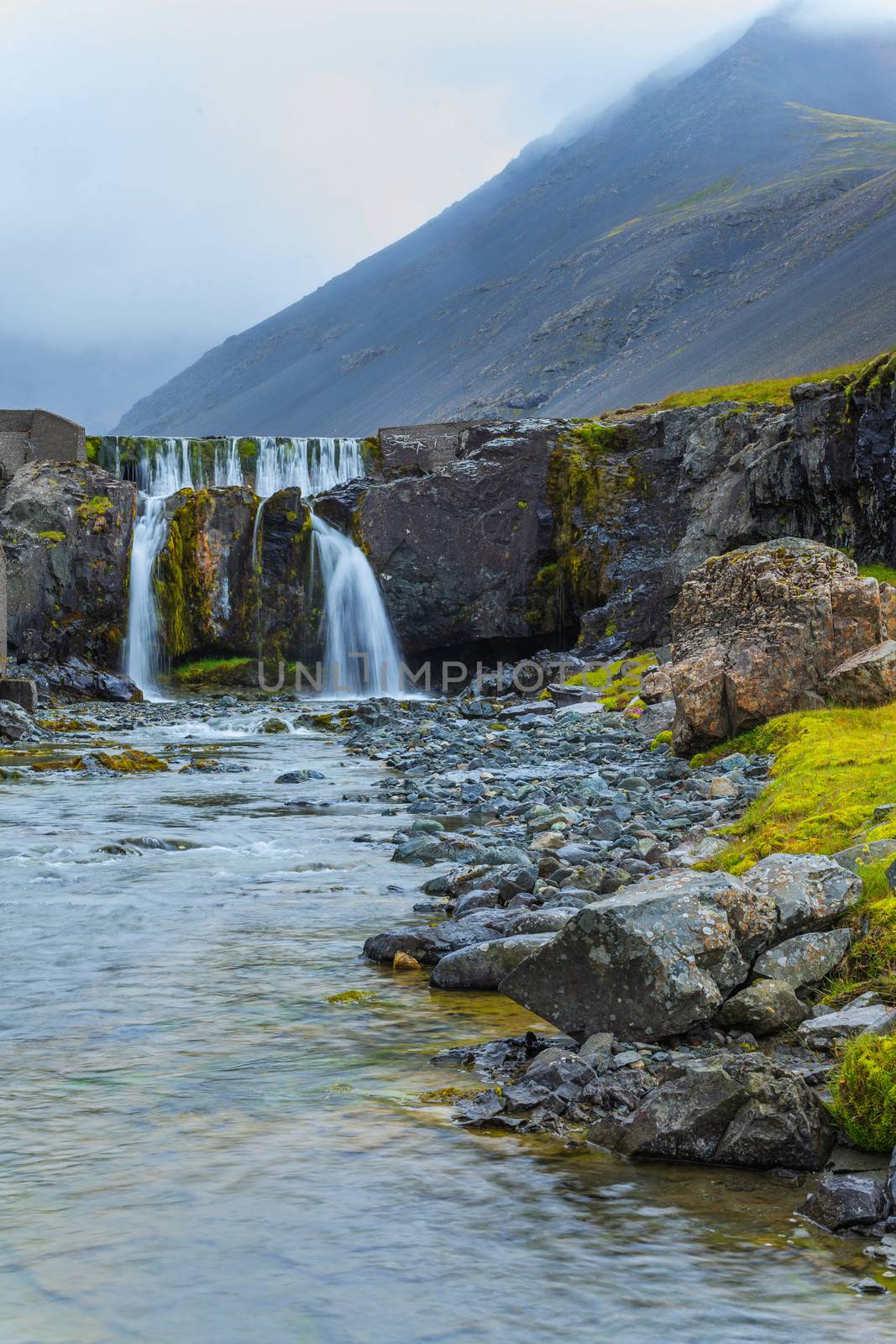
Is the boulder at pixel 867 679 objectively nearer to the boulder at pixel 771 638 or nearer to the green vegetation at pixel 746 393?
the boulder at pixel 771 638

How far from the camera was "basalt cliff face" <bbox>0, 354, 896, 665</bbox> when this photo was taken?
1893 inches

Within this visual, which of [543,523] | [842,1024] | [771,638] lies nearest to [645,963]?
[842,1024]

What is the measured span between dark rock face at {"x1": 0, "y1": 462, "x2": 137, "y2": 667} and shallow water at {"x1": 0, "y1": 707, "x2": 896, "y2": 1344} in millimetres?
39179

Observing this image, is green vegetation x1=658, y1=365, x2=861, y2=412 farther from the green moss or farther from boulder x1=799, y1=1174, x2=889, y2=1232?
boulder x1=799, y1=1174, x2=889, y2=1232

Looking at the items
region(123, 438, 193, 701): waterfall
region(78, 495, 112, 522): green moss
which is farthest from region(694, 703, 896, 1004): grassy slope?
region(78, 495, 112, 522): green moss

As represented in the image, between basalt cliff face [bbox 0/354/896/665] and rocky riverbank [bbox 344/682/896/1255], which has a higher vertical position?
basalt cliff face [bbox 0/354/896/665]

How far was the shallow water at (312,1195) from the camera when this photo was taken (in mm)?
4551

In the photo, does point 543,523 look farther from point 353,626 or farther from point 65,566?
point 65,566

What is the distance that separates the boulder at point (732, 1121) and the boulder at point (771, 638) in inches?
502

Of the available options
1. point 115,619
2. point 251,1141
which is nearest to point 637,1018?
point 251,1141

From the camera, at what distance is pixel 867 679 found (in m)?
16.6

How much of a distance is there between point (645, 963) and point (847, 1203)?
2054mm

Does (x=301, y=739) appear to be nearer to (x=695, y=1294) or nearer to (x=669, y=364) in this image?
(x=695, y=1294)

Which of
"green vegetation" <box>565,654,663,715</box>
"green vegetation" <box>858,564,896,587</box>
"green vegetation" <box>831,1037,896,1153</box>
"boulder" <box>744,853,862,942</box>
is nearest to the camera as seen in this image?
"green vegetation" <box>831,1037,896,1153</box>
